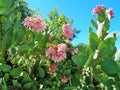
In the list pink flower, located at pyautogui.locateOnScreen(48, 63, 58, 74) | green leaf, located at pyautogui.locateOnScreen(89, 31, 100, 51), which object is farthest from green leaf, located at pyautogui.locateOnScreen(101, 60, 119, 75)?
pink flower, located at pyautogui.locateOnScreen(48, 63, 58, 74)

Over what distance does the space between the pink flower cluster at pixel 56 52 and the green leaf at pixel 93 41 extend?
1.89 ft

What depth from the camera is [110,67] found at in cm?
220

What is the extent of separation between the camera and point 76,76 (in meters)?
2.72

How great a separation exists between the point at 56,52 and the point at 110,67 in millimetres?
756

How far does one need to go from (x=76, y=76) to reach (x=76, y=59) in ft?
1.63

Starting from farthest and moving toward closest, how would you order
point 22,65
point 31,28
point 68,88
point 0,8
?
point 31,28 → point 22,65 → point 68,88 → point 0,8

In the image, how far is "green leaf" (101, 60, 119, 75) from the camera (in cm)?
219

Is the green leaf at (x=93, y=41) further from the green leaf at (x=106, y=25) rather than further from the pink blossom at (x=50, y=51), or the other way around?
the pink blossom at (x=50, y=51)

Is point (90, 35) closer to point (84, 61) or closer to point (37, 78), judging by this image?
point (84, 61)

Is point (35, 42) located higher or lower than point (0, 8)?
lower

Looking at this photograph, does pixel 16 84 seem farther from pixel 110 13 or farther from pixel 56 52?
pixel 110 13

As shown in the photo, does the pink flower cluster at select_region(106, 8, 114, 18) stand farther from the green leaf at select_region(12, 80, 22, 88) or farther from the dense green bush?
the green leaf at select_region(12, 80, 22, 88)

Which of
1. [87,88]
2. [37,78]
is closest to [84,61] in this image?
[87,88]

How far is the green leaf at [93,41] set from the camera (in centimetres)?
226
